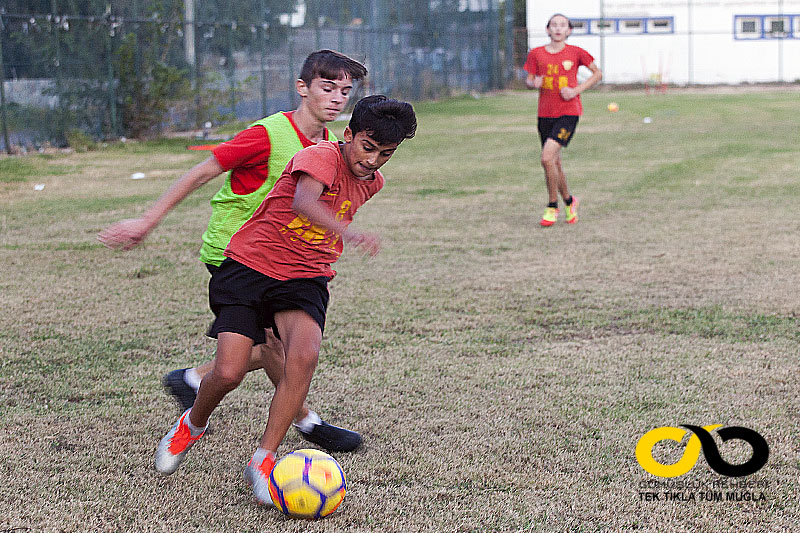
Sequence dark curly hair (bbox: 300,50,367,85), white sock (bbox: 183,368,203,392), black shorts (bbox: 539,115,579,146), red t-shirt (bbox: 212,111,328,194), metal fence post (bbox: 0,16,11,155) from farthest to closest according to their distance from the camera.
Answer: metal fence post (bbox: 0,16,11,155)
black shorts (bbox: 539,115,579,146)
white sock (bbox: 183,368,203,392)
dark curly hair (bbox: 300,50,367,85)
red t-shirt (bbox: 212,111,328,194)

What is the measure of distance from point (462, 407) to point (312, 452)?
1059 mm

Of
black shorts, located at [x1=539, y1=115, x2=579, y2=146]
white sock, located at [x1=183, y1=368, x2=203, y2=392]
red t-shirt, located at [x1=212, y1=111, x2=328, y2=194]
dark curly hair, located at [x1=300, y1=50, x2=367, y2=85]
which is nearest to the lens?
red t-shirt, located at [x1=212, y1=111, x2=328, y2=194]

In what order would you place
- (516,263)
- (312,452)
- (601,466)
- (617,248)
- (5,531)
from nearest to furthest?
(5,531)
(312,452)
(601,466)
(516,263)
(617,248)

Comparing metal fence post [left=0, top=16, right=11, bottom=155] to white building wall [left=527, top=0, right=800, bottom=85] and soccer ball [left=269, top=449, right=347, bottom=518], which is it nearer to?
soccer ball [left=269, top=449, right=347, bottom=518]

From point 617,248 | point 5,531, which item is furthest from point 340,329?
point 617,248

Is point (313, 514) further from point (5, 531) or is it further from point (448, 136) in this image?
point (448, 136)

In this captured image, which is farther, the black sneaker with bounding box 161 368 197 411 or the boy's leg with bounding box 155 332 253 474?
the black sneaker with bounding box 161 368 197 411

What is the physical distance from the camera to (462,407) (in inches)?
167

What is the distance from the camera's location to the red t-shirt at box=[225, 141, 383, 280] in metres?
3.34

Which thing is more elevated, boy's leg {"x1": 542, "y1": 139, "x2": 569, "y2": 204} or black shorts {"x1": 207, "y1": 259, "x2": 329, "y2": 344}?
boy's leg {"x1": 542, "y1": 139, "x2": 569, "y2": 204}

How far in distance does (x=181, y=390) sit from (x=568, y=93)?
5.92 meters

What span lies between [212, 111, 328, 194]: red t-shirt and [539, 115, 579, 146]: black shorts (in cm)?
559

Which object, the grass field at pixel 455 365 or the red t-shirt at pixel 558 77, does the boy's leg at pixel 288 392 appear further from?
the red t-shirt at pixel 558 77

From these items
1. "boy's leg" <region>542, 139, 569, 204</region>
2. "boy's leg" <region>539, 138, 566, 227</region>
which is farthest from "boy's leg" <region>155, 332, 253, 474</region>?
Result: "boy's leg" <region>542, 139, 569, 204</region>
